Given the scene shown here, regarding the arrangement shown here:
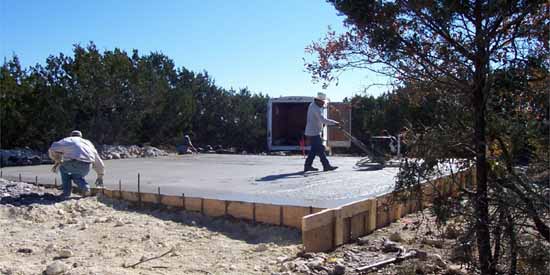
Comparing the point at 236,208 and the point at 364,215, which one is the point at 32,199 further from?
the point at 364,215

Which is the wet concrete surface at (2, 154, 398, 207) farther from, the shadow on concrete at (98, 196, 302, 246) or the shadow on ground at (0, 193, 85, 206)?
the shadow on ground at (0, 193, 85, 206)

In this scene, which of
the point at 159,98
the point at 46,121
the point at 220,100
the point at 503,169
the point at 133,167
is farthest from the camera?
the point at 220,100

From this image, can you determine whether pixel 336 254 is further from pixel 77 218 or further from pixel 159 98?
pixel 159 98

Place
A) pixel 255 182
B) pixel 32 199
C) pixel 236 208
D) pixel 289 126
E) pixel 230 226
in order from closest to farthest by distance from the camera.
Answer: pixel 230 226
pixel 236 208
pixel 32 199
pixel 255 182
pixel 289 126

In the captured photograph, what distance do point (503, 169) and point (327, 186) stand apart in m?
4.03

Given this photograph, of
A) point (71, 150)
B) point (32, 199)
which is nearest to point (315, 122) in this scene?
point (71, 150)

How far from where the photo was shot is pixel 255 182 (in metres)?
8.02

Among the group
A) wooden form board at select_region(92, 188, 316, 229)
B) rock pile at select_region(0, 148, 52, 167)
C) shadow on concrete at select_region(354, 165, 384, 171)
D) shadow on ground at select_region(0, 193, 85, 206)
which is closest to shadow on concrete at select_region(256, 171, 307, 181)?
shadow on concrete at select_region(354, 165, 384, 171)

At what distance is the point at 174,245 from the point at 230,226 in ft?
2.75

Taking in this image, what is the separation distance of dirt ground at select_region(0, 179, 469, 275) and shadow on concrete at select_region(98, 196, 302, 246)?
0.03 feet

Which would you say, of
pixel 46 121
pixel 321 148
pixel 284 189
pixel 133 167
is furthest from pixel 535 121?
pixel 46 121

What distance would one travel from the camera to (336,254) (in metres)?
4.95

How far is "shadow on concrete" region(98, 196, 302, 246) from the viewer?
5.31 meters

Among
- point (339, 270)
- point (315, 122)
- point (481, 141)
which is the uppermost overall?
point (315, 122)
